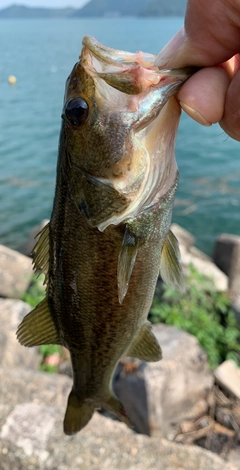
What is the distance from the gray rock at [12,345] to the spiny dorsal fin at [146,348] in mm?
3110

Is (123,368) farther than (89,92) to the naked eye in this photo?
Yes

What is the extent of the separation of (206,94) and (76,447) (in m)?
3.19

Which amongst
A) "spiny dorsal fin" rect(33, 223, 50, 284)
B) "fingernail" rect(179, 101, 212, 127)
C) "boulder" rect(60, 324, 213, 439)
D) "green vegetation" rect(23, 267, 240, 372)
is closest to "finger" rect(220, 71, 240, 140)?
"fingernail" rect(179, 101, 212, 127)

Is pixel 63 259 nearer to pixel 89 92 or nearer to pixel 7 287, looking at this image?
pixel 89 92

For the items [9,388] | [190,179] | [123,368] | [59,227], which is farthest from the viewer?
[190,179]

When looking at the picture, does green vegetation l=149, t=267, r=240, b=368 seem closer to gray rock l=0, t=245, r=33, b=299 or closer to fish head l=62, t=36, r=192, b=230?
gray rock l=0, t=245, r=33, b=299

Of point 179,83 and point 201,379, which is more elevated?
point 179,83

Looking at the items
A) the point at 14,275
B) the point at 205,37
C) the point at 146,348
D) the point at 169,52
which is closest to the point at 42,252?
the point at 146,348

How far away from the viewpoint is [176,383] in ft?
16.9

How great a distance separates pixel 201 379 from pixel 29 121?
18928mm

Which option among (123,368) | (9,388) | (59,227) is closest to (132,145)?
(59,227)

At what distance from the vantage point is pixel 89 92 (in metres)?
2.01

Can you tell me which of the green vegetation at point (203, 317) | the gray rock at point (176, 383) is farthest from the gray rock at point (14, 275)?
the gray rock at point (176, 383)

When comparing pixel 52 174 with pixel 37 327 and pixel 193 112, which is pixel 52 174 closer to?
pixel 37 327
